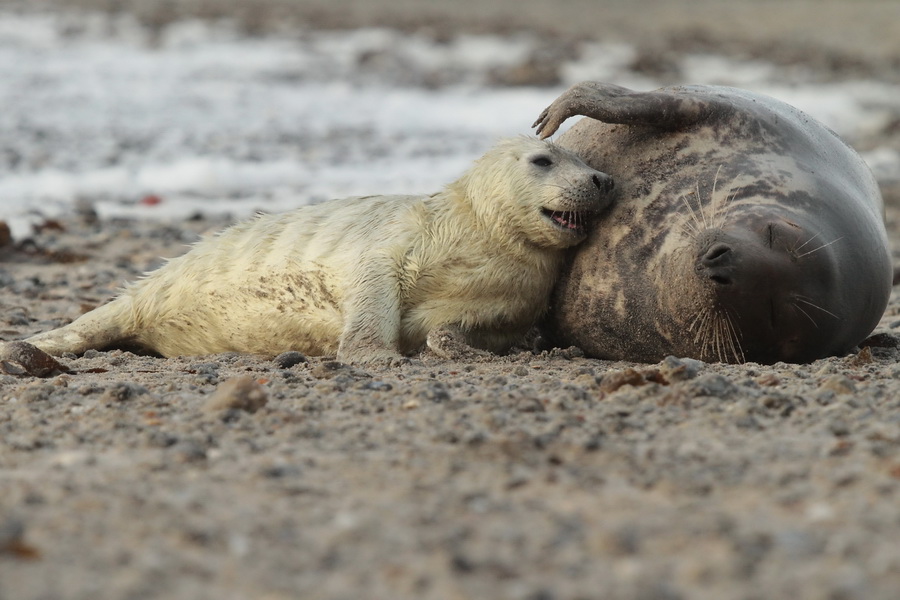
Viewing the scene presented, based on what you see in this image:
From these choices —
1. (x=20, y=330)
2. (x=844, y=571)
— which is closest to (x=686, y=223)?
(x=844, y=571)

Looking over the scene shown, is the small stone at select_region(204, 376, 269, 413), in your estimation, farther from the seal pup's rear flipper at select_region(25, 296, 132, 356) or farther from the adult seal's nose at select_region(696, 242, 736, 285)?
the seal pup's rear flipper at select_region(25, 296, 132, 356)

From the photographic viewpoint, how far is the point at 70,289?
6371 millimetres

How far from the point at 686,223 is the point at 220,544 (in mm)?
2507

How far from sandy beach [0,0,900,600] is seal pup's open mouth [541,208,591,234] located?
1.52ft

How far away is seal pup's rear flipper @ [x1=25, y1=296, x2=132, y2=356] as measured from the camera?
16.7 feet

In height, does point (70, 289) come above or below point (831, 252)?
below

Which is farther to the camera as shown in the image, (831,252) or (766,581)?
(831,252)

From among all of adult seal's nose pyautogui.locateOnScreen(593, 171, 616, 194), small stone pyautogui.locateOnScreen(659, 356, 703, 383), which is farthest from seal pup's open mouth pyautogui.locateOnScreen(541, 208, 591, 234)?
small stone pyautogui.locateOnScreen(659, 356, 703, 383)

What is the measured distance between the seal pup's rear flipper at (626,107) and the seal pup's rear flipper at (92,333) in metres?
2.00

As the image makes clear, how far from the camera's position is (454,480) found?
271cm

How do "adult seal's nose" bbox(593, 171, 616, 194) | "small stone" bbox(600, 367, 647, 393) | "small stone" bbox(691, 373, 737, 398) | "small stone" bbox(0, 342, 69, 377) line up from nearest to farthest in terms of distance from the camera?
"small stone" bbox(691, 373, 737, 398)
"small stone" bbox(600, 367, 647, 393)
"small stone" bbox(0, 342, 69, 377)
"adult seal's nose" bbox(593, 171, 616, 194)

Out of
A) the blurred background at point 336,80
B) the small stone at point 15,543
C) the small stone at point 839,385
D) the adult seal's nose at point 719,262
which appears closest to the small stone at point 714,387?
the small stone at point 839,385

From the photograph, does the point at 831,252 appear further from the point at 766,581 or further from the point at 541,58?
the point at 541,58

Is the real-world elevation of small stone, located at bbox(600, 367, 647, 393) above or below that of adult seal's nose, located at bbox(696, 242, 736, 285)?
below
